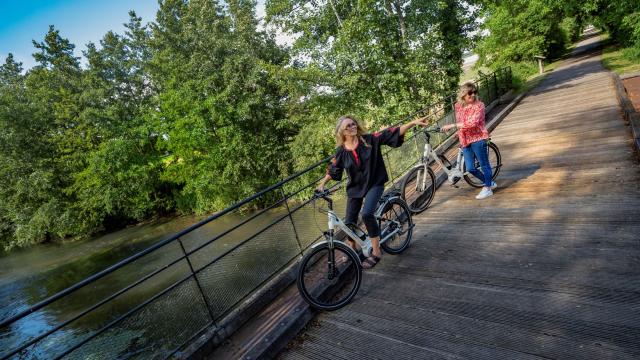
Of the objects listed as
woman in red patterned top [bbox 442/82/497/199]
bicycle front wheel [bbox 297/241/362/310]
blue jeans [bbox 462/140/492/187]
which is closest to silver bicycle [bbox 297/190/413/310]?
bicycle front wheel [bbox 297/241/362/310]

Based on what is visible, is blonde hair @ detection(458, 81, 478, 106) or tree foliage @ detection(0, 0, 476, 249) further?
tree foliage @ detection(0, 0, 476, 249)

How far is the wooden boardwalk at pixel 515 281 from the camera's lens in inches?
104

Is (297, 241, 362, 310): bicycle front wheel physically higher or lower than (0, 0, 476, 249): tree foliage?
lower

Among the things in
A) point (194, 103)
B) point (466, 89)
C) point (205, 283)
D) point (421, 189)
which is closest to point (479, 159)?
point (421, 189)

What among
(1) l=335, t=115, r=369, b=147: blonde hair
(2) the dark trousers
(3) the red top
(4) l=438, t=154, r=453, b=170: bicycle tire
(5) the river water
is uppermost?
(1) l=335, t=115, r=369, b=147: blonde hair

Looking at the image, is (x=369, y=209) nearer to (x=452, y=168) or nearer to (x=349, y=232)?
(x=349, y=232)

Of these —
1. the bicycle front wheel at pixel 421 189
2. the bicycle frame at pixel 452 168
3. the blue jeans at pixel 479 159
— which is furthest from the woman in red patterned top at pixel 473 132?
the bicycle front wheel at pixel 421 189

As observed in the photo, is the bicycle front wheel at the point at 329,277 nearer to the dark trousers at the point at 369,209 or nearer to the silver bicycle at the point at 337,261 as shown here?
the silver bicycle at the point at 337,261

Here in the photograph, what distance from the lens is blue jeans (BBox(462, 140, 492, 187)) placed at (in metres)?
5.50

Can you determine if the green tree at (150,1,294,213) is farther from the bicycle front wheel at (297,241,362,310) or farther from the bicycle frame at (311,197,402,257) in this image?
the bicycle front wheel at (297,241,362,310)

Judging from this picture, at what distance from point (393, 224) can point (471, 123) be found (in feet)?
7.43

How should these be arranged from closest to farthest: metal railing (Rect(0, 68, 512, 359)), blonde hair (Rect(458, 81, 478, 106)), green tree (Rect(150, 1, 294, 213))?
metal railing (Rect(0, 68, 512, 359))
blonde hair (Rect(458, 81, 478, 106))
green tree (Rect(150, 1, 294, 213))

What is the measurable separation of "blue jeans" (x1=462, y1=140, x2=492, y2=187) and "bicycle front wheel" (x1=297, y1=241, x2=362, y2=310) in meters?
3.05

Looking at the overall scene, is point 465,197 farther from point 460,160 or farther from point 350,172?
point 350,172
